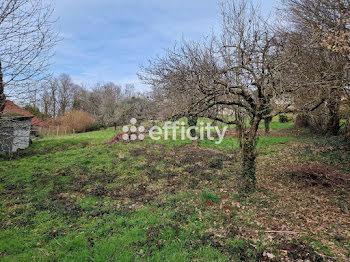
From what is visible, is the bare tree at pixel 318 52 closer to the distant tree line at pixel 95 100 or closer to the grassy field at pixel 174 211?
the grassy field at pixel 174 211

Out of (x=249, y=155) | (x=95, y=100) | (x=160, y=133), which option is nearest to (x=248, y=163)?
(x=249, y=155)

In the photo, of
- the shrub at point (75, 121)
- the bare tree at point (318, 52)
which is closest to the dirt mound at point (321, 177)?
the bare tree at point (318, 52)

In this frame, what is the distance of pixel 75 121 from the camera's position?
2664cm

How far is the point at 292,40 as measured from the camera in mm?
7422

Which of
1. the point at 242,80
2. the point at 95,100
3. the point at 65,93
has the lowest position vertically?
the point at 242,80

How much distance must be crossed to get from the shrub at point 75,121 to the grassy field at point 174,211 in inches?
697

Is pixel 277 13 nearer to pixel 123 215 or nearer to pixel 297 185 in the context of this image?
pixel 297 185

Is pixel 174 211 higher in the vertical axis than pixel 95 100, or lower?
lower

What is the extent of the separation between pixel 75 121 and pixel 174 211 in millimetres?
25298

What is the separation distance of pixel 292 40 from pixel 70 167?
33.6 feet

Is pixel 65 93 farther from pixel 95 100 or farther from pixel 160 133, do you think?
pixel 160 133

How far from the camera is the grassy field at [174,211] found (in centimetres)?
356

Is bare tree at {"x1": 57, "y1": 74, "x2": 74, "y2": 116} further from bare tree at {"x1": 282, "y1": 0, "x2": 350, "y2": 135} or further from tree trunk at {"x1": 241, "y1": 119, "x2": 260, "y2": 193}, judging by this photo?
bare tree at {"x1": 282, "y1": 0, "x2": 350, "y2": 135}

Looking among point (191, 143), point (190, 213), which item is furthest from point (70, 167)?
point (191, 143)
